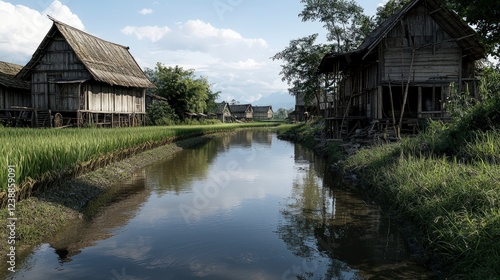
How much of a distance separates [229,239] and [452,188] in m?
4.14

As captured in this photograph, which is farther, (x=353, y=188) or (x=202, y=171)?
(x=202, y=171)

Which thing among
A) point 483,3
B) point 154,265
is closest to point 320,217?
point 154,265

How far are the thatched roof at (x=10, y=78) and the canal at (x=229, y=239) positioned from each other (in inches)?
841

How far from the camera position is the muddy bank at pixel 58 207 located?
20.4 ft

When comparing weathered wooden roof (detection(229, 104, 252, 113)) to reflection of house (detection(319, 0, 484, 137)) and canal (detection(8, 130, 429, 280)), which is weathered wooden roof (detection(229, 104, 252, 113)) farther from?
canal (detection(8, 130, 429, 280))

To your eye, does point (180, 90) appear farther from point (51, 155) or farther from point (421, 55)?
point (51, 155)

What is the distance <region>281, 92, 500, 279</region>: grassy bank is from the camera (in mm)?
5020

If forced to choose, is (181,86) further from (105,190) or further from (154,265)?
(154,265)

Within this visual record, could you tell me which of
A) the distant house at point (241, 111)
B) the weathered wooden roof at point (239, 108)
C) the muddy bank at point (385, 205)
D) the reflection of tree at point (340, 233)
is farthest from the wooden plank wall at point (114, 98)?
the weathered wooden roof at point (239, 108)

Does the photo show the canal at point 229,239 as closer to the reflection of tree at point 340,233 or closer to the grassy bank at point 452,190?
the reflection of tree at point 340,233

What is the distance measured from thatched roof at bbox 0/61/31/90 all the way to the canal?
21349mm

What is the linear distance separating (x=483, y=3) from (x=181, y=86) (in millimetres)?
36620

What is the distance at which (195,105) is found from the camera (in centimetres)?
4841

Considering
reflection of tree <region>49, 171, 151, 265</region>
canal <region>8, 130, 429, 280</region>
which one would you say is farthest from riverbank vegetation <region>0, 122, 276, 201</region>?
canal <region>8, 130, 429, 280</region>
